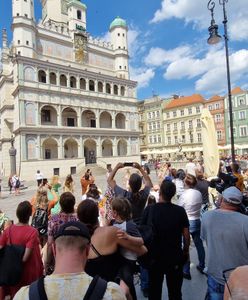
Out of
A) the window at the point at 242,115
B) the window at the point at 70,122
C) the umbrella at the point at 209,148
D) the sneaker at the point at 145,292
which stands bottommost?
the sneaker at the point at 145,292

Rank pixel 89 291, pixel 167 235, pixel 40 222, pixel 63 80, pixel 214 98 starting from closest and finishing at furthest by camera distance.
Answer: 1. pixel 89 291
2. pixel 167 235
3. pixel 40 222
4. pixel 63 80
5. pixel 214 98

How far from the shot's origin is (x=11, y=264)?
292 centimetres

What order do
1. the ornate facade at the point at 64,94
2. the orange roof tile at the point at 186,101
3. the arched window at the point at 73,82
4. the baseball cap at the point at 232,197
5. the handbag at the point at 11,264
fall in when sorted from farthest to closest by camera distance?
the orange roof tile at the point at 186,101 < the arched window at the point at 73,82 < the ornate facade at the point at 64,94 < the handbag at the point at 11,264 < the baseball cap at the point at 232,197

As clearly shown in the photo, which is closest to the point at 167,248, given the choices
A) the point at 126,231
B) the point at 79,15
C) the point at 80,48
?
the point at 126,231

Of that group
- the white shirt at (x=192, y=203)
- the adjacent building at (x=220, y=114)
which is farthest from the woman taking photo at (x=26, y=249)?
the adjacent building at (x=220, y=114)

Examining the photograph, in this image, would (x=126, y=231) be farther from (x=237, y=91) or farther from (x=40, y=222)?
(x=237, y=91)

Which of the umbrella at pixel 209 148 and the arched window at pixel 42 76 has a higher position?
the arched window at pixel 42 76

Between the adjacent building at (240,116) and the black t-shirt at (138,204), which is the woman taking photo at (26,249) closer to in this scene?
the black t-shirt at (138,204)

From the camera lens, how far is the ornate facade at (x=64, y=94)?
116ft

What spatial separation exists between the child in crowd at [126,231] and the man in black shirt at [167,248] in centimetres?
54

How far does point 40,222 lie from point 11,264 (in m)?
2.00

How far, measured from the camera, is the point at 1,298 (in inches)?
119

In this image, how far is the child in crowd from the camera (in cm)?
256

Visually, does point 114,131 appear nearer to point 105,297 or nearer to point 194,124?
point 194,124
